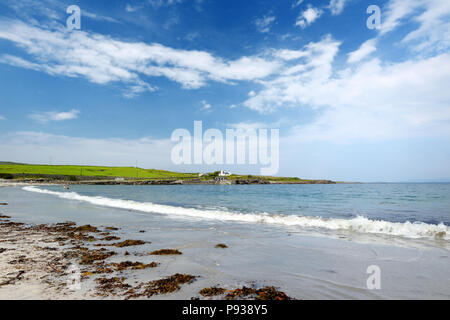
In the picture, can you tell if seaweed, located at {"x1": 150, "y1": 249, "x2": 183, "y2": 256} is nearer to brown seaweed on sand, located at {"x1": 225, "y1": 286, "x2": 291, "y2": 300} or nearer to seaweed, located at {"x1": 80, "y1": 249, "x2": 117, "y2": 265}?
seaweed, located at {"x1": 80, "y1": 249, "x2": 117, "y2": 265}

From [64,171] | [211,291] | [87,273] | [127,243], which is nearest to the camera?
[211,291]

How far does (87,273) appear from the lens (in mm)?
6645

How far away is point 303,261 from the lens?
314 inches

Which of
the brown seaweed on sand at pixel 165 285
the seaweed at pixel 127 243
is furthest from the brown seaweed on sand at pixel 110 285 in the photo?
the seaweed at pixel 127 243

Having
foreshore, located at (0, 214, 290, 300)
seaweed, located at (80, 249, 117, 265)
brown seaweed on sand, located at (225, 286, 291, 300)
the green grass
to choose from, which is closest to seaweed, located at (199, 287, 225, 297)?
foreshore, located at (0, 214, 290, 300)

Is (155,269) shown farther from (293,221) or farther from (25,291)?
(293,221)

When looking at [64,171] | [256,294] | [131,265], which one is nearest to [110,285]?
[131,265]

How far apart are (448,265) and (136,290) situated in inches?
355

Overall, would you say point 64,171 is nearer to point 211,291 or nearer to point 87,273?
point 87,273

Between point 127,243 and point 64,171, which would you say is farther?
point 64,171

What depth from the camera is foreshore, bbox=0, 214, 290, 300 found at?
5395 mm

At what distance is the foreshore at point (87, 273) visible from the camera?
5395 millimetres

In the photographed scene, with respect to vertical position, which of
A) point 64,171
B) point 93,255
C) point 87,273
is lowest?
point 93,255
